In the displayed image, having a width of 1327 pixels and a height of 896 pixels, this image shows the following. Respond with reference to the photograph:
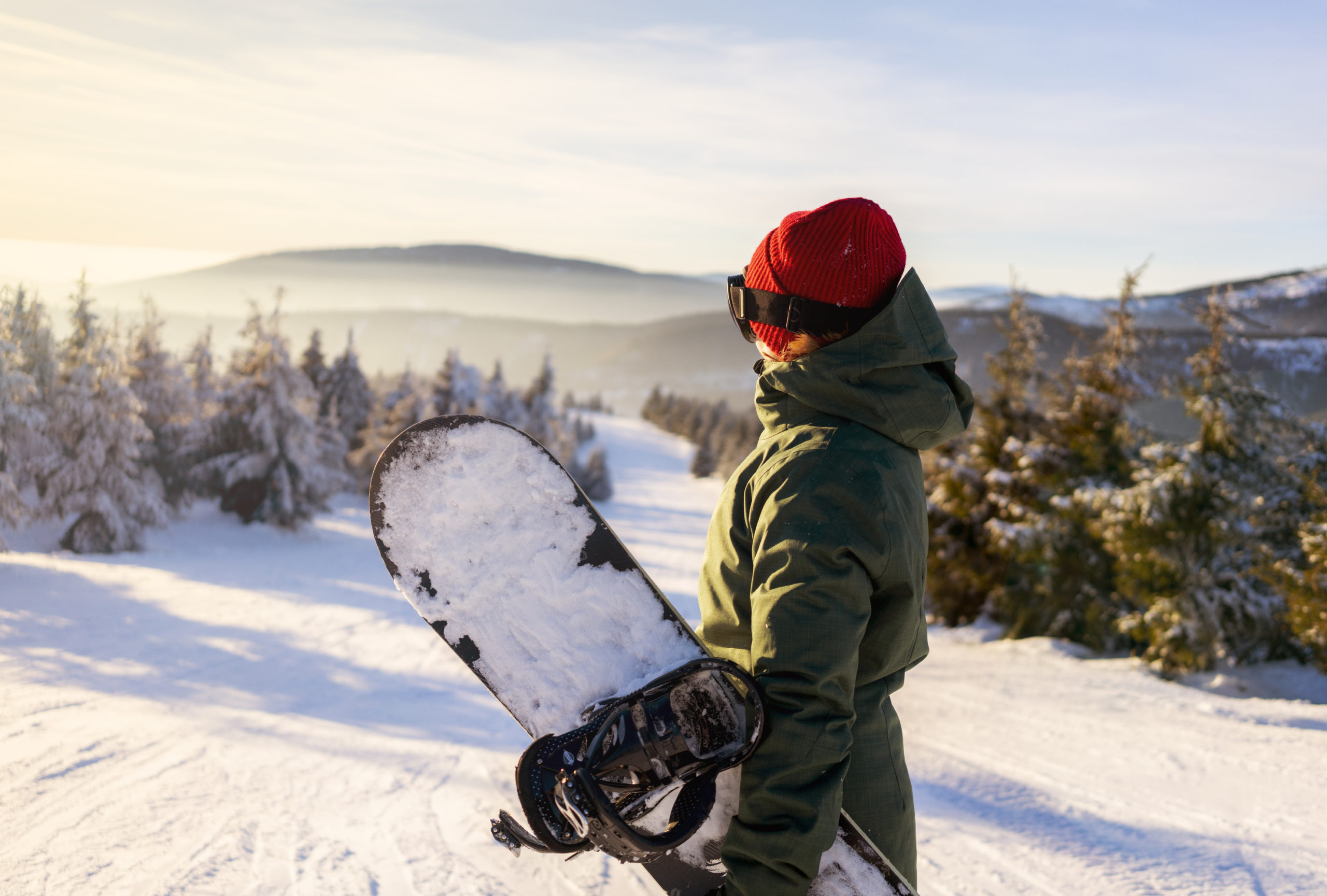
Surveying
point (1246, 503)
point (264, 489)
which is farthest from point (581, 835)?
point (264, 489)

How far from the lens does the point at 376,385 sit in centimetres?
3181

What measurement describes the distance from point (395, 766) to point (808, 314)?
3843 millimetres

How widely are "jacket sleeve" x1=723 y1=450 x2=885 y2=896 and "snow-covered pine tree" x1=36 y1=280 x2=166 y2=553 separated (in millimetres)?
9377

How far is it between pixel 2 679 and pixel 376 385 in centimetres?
2927

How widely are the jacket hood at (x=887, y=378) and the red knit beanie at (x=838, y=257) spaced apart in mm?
60

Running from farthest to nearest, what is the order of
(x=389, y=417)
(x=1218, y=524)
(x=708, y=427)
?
(x=708, y=427) → (x=389, y=417) → (x=1218, y=524)

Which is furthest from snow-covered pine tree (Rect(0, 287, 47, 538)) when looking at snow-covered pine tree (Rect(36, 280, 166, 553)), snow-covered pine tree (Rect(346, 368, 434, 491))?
snow-covered pine tree (Rect(346, 368, 434, 491))

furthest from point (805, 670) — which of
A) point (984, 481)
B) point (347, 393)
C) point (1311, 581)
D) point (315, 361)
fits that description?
point (347, 393)

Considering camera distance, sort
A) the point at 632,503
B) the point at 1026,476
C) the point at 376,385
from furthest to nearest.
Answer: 1. the point at 376,385
2. the point at 632,503
3. the point at 1026,476

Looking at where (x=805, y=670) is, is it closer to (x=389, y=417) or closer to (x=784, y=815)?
(x=784, y=815)

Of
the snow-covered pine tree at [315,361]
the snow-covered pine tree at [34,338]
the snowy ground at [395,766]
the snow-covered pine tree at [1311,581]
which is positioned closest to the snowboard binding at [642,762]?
the snowy ground at [395,766]

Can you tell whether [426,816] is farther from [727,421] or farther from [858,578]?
[727,421]

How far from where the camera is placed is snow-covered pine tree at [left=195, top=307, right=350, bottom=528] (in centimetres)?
1520

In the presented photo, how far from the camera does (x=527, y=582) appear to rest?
1.83 meters
